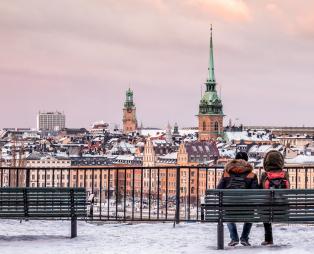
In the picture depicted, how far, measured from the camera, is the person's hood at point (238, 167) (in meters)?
10.1

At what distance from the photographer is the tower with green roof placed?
6914 inches

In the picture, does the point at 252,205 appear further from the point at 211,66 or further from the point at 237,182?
the point at 211,66

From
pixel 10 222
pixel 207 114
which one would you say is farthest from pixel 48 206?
pixel 207 114

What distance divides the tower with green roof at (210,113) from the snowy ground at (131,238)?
163 metres

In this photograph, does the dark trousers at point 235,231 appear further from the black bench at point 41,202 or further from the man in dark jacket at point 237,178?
the black bench at point 41,202

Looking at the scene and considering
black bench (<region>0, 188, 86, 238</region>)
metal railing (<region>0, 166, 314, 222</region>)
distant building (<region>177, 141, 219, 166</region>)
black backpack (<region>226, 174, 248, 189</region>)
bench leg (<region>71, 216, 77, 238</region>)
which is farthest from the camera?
distant building (<region>177, 141, 219, 166</region>)

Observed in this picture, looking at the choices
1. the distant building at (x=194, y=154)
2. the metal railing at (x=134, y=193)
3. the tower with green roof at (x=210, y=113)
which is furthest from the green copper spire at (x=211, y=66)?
the metal railing at (x=134, y=193)

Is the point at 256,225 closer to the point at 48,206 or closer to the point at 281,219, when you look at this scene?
the point at 281,219

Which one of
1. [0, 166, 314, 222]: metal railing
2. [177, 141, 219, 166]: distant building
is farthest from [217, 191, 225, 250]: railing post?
[177, 141, 219, 166]: distant building

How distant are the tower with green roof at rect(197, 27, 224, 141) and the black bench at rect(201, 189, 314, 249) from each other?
541 feet

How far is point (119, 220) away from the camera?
41.1 feet

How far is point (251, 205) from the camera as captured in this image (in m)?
9.84

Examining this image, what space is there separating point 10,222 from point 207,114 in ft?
547

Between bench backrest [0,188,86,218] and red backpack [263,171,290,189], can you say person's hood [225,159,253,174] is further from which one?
bench backrest [0,188,86,218]
